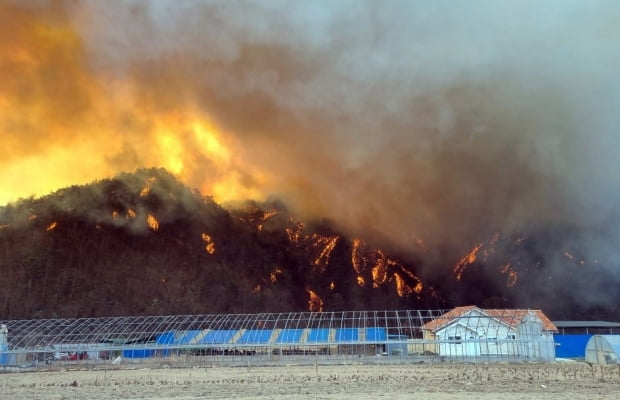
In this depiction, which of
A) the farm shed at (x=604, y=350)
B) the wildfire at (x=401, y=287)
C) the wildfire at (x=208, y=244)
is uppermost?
the wildfire at (x=208, y=244)

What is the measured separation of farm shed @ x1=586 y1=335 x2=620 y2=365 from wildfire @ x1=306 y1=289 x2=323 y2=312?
70.5 metres

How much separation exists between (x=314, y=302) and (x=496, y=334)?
221 ft

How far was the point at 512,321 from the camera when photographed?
65125 mm

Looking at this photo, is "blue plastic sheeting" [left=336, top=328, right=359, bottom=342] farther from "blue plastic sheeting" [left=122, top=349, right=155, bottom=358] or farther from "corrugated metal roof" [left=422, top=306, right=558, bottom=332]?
"blue plastic sheeting" [left=122, top=349, right=155, bottom=358]

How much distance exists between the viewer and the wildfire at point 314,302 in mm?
125062

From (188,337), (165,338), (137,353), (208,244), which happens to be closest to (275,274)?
(208,244)

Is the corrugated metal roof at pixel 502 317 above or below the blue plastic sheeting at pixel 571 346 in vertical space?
above

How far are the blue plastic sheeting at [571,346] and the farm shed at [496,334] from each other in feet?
24.2

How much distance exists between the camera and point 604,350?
2386 inches

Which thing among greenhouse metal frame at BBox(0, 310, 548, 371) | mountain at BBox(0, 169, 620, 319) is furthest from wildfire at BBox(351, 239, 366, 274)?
greenhouse metal frame at BBox(0, 310, 548, 371)

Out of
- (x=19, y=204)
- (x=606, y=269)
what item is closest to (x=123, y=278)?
(x=19, y=204)

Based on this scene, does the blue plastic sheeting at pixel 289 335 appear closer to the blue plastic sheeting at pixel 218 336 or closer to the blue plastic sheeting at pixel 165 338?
the blue plastic sheeting at pixel 218 336

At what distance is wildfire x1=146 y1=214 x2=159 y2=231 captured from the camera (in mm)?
138175

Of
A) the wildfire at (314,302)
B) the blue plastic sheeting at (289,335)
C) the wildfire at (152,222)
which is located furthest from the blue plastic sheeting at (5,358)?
the wildfire at (152,222)
